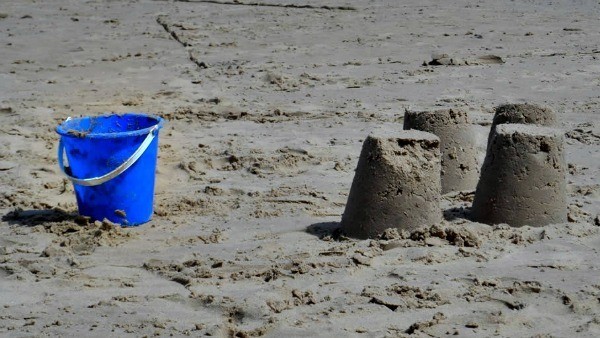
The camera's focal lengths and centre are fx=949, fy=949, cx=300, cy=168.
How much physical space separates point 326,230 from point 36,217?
59.0 inches

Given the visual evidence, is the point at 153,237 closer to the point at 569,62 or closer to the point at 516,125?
the point at 516,125

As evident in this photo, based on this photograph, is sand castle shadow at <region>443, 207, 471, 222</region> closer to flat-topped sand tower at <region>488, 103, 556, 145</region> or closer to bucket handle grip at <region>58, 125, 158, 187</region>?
flat-topped sand tower at <region>488, 103, 556, 145</region>

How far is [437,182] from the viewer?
4.48m

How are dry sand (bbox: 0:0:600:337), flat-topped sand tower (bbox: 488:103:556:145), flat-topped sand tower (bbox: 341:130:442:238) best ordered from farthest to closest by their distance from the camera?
1. flat-topped sand tower (bbox: 488:103:556:145)
2. flat-topped sand tower (bbox: 341:130:442:238)
3. dry sand (bbox: 0:0:600:337)

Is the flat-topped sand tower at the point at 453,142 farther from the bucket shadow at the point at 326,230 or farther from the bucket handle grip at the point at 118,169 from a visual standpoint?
the bucket handle grip at the point at 118,169

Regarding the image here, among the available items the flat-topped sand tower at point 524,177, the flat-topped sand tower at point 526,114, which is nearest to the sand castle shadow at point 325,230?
the flat-topped sand tower at point 524,177

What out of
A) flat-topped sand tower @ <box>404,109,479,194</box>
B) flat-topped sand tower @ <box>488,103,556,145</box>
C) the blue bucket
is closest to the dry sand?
the blue bucket

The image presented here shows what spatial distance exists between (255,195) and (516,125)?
148 cm

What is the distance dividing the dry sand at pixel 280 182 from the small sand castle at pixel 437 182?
98 mm

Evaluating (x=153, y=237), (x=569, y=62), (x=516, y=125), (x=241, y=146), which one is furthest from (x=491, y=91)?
(x=153, y=237)

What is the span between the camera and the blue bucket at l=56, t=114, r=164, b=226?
4629 millimetres

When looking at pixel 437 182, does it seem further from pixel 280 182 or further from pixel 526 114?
pixel 280 182

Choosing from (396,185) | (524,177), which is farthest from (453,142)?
(396,185)

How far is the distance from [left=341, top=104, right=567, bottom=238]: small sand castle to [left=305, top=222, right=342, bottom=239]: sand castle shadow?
0.05 meters
